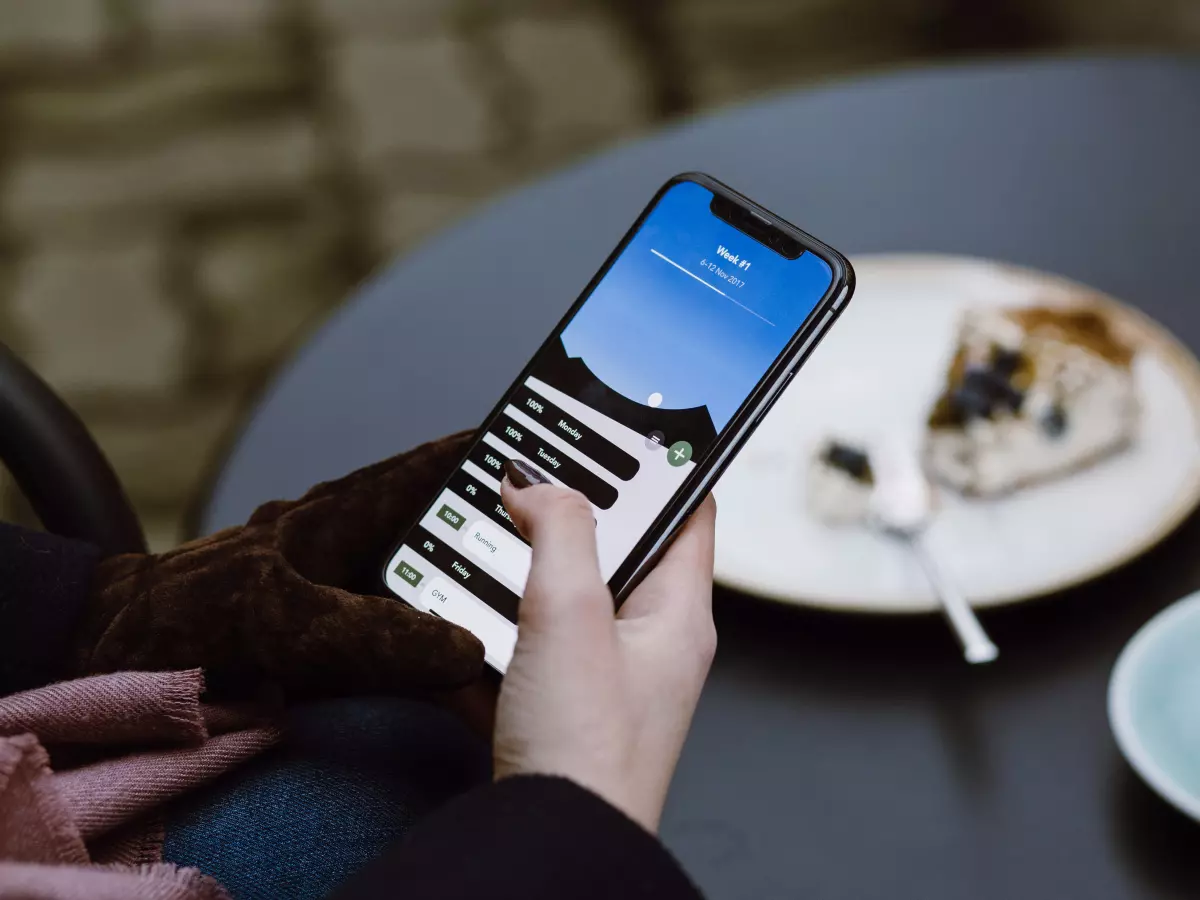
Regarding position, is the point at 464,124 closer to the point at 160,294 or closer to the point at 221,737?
the point at 160,294

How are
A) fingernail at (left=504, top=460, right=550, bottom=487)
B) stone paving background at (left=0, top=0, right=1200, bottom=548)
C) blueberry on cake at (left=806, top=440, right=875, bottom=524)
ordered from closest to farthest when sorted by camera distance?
1. fingernail at (left=504, top=460, right=550, bottom=487)
2. blueberry on cake at (left=806, top=440, right=875, bottom=524)
3. stone paving background at (left=0, top=0, right=1200, bottom=548)

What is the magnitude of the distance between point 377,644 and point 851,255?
1.40ft

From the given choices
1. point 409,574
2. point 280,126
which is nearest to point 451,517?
point 409,574

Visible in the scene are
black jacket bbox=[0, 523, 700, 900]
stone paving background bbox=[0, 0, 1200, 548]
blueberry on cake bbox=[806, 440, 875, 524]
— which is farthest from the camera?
stone paving background bbox=[0, 0, 1200, 548]

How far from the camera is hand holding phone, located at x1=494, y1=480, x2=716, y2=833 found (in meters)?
0.37

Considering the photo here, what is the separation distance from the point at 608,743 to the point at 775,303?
0.19 meters

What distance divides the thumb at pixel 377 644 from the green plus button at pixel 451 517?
0.07 m

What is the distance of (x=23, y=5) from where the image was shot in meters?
2.01

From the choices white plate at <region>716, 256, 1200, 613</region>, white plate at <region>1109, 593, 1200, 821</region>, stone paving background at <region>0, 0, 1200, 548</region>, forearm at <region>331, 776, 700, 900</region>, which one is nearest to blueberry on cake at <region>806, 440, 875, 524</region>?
white plate at <region>716, 256, 1200, 613</region>

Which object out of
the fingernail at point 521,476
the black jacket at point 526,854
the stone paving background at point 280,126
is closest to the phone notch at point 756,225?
the fingernail at point 521,476

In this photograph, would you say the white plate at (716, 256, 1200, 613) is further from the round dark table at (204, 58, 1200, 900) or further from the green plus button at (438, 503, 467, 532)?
the green plus button at (438, 503, 467, 532)

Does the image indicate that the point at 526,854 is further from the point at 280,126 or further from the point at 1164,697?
the point at 280,126

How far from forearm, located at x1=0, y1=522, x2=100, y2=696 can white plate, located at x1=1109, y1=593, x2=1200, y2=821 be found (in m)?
0.38

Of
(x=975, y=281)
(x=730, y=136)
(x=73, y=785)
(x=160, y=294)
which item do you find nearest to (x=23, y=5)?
(x=160, y=294)
